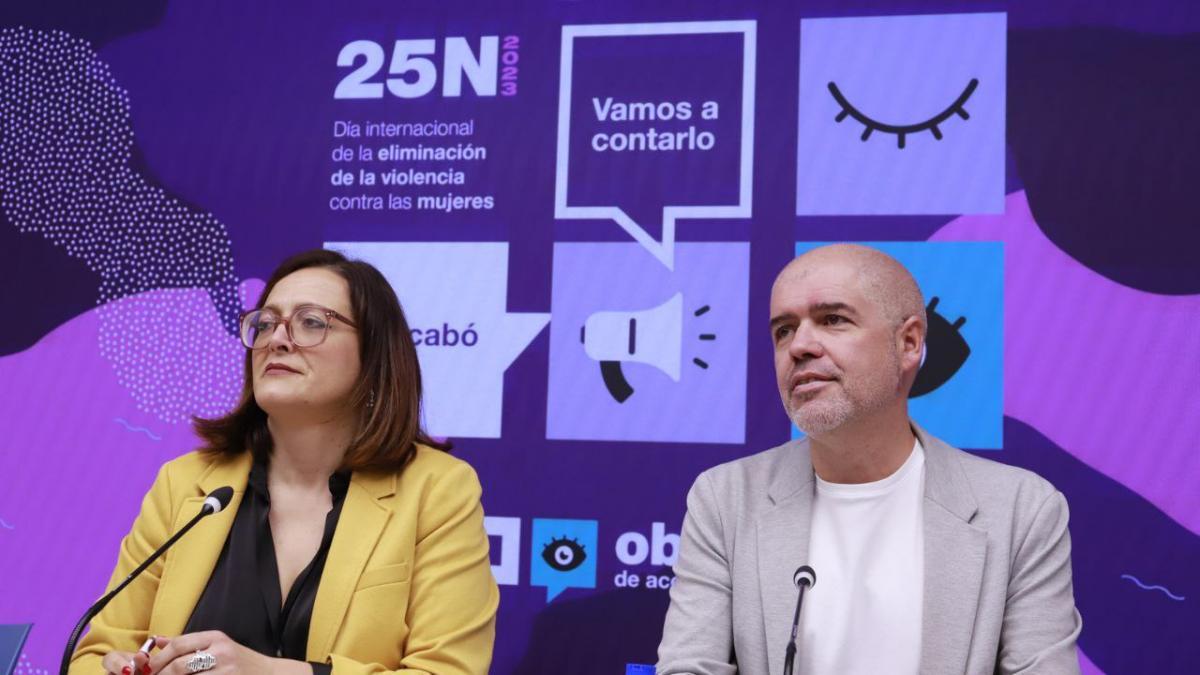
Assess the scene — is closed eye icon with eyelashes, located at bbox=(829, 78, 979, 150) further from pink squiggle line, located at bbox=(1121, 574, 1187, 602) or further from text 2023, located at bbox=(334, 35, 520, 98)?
pink squiggle line, located at bbox=(1121, 574, 1187, 602)

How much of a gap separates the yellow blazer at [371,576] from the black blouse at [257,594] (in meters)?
0.03

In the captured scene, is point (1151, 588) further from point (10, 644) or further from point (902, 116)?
point (10, 644)

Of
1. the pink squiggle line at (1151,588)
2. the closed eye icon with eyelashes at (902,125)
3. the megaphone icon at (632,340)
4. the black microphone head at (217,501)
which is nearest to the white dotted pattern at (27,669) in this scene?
the black microphone head at (217,501)

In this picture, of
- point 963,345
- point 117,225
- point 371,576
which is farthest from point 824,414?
point 117,225

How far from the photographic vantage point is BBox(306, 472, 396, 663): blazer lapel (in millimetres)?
2229

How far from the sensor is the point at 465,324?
3100mm

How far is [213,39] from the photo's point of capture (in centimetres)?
336

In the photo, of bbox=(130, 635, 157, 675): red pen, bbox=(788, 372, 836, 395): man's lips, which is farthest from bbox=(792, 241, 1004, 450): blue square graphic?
bbox=(130, 635, 157, 675): red pen

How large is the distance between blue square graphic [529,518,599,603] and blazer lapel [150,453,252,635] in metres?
0.85

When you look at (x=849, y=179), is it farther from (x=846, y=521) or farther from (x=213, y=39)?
(x=213, y=39)

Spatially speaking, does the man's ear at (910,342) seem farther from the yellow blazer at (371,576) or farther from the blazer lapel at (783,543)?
the yellow blazer at (371,576)

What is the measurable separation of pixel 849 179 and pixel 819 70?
301mm

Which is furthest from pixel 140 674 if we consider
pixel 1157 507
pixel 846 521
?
pixel 1157 507

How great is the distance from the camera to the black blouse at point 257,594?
2.25m
